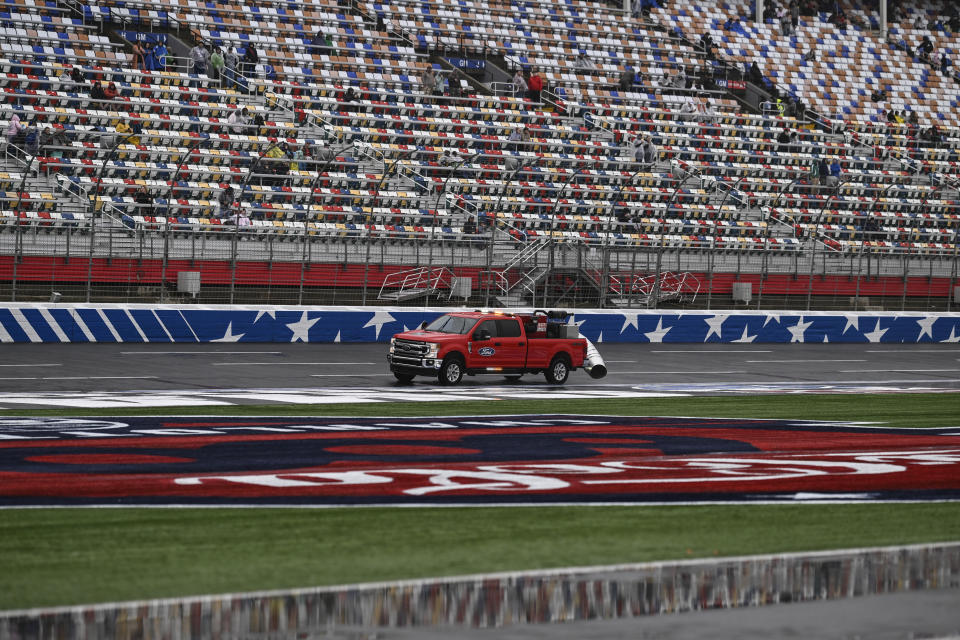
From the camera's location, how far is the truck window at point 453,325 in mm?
24672

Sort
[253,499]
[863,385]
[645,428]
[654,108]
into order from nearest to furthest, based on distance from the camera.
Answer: [253,499] → [645,428] → [863,385] → [654,108]

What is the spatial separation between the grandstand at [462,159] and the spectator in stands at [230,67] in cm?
9

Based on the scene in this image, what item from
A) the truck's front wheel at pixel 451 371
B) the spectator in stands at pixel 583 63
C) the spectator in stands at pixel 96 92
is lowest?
the truck's front wheel at pixel 451 371

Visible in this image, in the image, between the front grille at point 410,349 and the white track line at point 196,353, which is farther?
the white track line at point 196,353

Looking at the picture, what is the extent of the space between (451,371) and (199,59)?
64.0 feet

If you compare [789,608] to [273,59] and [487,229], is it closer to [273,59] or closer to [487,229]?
[487,229]

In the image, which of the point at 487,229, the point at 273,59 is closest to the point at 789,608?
the point at 487,229

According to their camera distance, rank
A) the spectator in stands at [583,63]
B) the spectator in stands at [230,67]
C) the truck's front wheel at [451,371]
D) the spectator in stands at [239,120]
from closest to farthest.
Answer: the truck's front wheel at [451,371]
the spectator in stands at [239,120]
the spectator in stands at [230,67]
the spectator in stands at [583,63]

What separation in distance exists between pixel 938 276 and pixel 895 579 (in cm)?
3410

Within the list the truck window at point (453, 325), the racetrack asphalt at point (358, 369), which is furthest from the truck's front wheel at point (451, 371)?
the truck window at point (453, 325)

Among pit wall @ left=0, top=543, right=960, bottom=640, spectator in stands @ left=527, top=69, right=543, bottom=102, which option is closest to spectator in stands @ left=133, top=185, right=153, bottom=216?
spectator in stands @ left=527, top=69, right=543, bottom=102

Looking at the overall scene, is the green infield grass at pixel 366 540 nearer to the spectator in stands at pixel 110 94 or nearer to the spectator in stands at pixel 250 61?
the spectator in stands at pixel 110 94

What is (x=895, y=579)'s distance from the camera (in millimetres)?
7992

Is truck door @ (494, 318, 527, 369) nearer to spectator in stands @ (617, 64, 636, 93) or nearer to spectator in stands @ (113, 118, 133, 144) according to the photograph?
spectator in stands @ (113, 118, 133, 144)
